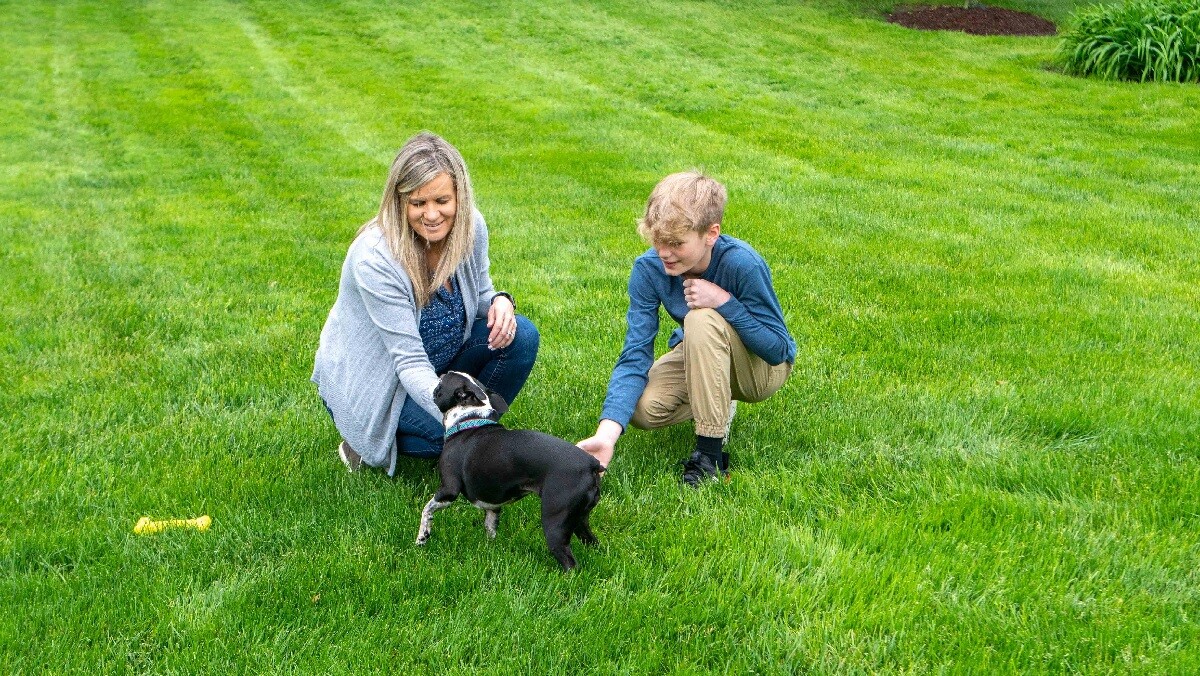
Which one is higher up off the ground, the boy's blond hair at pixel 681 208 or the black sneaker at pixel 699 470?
the boy's blond hair at pixel 681 208

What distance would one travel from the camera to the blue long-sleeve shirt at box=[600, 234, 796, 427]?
3.96 meters

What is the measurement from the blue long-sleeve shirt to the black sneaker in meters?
0.34

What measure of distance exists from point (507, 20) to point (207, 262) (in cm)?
1313

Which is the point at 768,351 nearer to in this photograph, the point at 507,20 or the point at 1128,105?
the point at 1128,105

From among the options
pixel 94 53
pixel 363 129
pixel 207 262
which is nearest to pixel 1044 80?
pixel 363 129

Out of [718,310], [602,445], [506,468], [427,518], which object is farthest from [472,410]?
[718,310]

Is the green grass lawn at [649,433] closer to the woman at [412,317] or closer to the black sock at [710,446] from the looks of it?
the black sock at [710,446]

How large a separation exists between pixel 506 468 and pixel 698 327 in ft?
3.56

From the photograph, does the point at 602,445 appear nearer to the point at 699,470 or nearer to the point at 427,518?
the point at 699,470

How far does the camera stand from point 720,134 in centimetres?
1145

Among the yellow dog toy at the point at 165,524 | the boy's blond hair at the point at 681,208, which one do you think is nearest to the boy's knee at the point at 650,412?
the boy's blond hair at the point at 681,208

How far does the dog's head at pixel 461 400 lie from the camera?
337cm

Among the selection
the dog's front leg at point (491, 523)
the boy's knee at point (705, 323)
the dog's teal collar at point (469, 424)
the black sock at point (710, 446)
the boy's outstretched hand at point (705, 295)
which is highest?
the boy's outstretched hand at point (705, 295)

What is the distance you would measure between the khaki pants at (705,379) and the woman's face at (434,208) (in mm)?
1022
